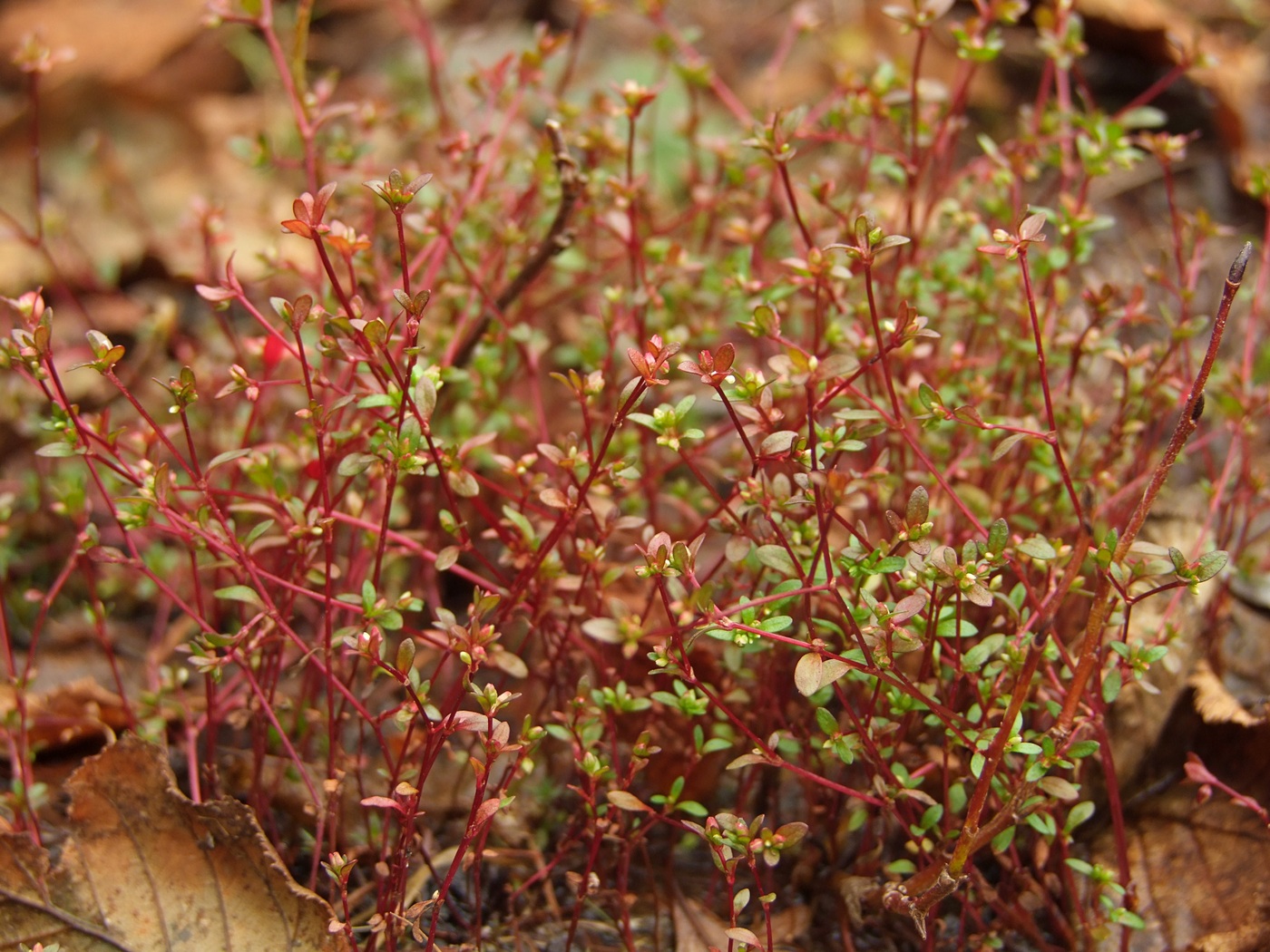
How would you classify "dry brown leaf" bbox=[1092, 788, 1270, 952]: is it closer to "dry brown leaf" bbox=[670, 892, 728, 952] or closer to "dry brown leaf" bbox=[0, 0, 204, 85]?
"dry brown leaf" bbox=[670, 892, 728, 952]

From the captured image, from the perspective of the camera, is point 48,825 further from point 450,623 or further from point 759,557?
point 759,557

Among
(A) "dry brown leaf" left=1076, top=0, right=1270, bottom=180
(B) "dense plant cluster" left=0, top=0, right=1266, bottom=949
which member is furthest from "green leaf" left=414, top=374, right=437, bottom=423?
(A) "dry brown leaf" left=1076, top=0, right=1270, bottom=180

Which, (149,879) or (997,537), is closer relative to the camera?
(997,537)

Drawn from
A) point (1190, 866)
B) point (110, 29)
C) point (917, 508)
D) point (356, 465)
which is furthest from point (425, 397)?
point (110, 29)

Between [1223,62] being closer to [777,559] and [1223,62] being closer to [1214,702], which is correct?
[1214,702]

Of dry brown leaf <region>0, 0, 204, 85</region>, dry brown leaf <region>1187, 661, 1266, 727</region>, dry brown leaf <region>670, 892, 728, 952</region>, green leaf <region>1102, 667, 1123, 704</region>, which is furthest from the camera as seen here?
dry brown leaf <region>0, 0, 204, 85</region>
